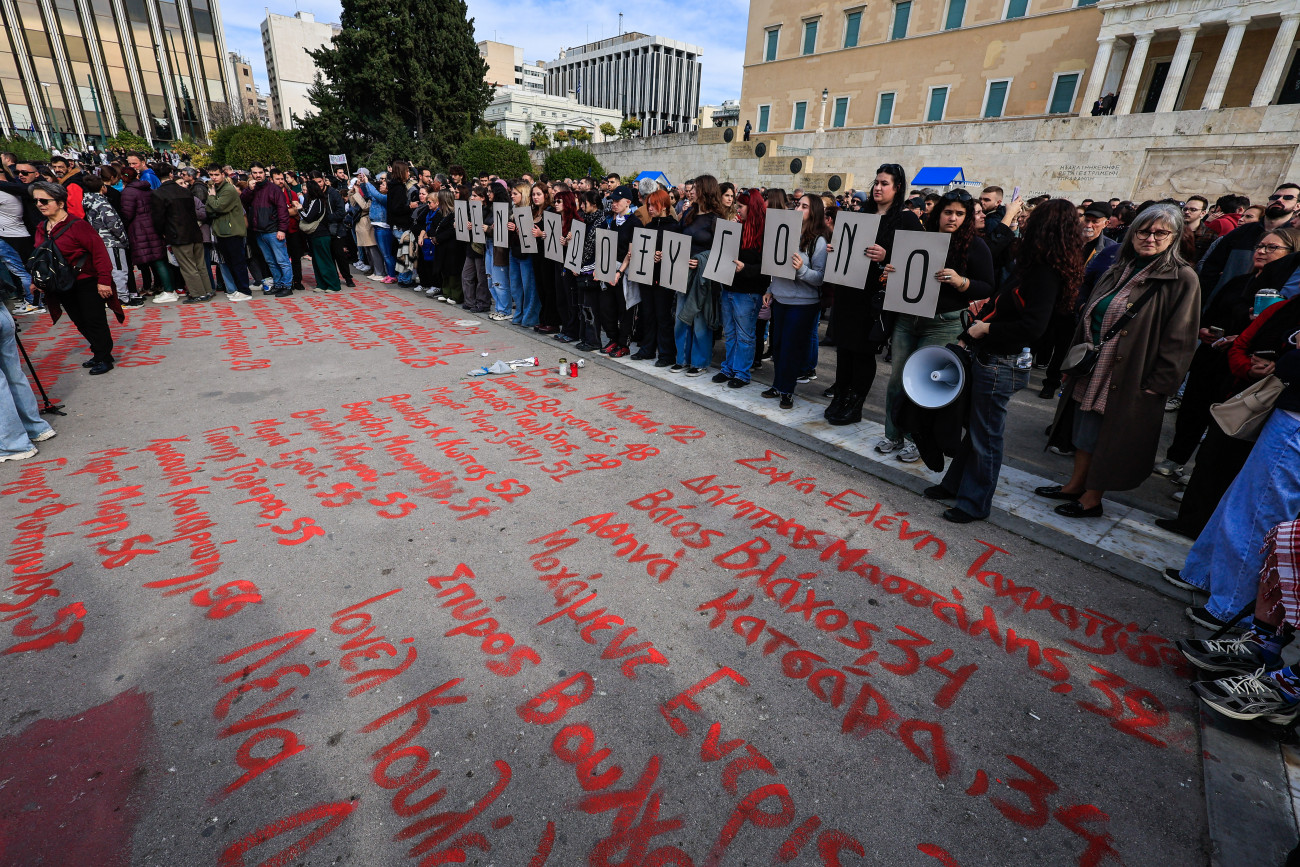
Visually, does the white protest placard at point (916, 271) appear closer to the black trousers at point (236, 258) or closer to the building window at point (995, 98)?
the black trousers at point (236, 258)

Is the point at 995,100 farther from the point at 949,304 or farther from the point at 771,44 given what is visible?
the point at 949,304

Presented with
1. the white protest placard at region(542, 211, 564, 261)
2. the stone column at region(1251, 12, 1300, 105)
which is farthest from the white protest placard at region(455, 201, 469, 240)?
the stone column at region(1251, 12, 1300, 105)

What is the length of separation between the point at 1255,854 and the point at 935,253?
3455mm

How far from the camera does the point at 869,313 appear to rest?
4902mm

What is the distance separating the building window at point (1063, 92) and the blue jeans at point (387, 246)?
97.4 ft

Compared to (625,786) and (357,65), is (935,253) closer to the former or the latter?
(625,786)

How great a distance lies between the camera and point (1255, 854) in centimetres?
187

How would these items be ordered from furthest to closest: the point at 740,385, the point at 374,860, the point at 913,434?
the point at 740,385, the point at 913,434, the point at 374,860

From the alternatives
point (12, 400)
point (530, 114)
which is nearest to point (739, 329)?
point (12, 400)

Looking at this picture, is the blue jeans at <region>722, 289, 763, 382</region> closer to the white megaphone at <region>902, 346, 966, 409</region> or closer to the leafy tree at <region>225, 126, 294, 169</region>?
the white megaphone at <region>902, 346, 966, 409</region>

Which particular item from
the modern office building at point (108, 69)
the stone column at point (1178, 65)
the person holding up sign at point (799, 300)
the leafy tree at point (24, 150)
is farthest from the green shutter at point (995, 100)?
the modern office building at point (108, 69)

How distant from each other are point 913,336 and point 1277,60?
28308mm

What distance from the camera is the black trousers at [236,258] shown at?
975cm

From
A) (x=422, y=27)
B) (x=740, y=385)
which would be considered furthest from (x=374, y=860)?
(x=422, y=27)
